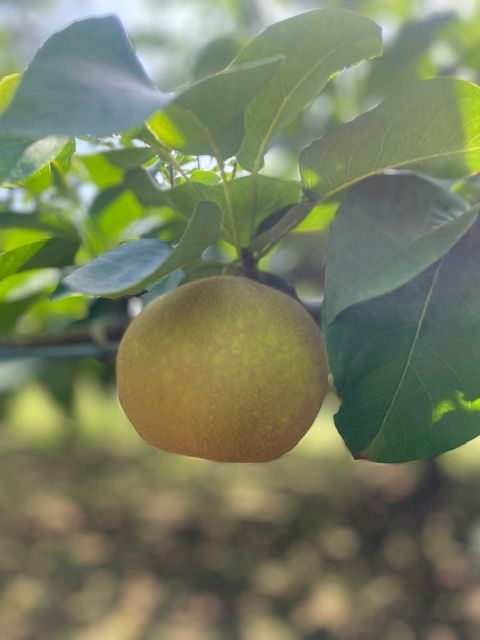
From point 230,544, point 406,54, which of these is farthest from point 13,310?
point 230,544

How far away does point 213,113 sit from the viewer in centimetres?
45

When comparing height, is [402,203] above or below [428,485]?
above

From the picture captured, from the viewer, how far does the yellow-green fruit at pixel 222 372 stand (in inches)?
20.1

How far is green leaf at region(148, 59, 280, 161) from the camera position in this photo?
417mm

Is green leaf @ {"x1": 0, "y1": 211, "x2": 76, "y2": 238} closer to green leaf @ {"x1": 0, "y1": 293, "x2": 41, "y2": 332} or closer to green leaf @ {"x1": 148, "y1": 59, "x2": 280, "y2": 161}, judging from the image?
A: green leaf @ {"x1": 0, "y1": 293, "x2": 41, "y2": 332}

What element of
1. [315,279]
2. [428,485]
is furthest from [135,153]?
[428,485]

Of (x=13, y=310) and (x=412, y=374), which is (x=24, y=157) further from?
(x=13, y=310)

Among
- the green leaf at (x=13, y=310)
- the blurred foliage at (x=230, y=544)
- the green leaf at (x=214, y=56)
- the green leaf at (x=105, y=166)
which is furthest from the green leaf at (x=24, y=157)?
the blurred foliage at (x=230, y=544)

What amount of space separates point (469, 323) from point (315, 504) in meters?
3.80

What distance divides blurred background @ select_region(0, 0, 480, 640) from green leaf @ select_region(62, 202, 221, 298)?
119 cm

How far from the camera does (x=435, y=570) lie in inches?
134

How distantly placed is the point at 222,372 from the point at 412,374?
0.44ft

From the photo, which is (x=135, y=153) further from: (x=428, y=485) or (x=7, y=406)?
(x=428, y=485)

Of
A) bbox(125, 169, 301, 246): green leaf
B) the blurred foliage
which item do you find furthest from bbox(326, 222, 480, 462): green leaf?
the blurred foliage
